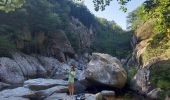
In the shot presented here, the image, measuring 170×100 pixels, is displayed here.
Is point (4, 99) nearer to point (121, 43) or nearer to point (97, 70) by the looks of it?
point (97, 70)

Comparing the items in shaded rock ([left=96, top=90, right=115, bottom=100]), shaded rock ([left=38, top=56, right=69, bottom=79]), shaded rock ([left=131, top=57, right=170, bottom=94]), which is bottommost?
shaded rock ([left=38, top=56, right=69, bottom=79])

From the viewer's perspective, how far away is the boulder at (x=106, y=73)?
74.5 feet

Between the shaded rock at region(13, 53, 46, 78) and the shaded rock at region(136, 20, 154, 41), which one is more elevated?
the shaded rock at region(136, 20, 154, 41)

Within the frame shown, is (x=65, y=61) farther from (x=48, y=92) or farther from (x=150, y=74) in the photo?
(x=150, y=74)

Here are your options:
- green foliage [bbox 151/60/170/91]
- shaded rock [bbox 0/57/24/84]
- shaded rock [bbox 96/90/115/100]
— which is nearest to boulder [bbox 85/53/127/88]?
shaded rock [bbox 96/90/115/100]

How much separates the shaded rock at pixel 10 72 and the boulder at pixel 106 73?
32.7 feet

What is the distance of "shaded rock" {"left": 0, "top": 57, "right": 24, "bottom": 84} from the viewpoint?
29.8 meters

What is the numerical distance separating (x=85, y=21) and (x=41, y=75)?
54.3m

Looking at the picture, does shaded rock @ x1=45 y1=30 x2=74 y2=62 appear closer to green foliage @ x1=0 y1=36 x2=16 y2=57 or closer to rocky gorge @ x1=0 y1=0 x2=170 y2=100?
rocky gorge @ x1=0 y1=0 x2=170 y2=100

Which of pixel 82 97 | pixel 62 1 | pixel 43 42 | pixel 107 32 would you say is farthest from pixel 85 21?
pixel 82 97

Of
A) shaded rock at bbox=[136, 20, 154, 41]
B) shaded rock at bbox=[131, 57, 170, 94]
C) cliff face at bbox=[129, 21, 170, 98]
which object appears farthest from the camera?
shaded rock at bbox=[136, 20, 154, 41]

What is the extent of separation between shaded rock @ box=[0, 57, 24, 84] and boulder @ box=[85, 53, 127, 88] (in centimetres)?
996

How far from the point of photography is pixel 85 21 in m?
92.0

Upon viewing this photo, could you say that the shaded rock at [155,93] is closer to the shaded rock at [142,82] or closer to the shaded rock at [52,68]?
the shaded rock at [142,82]
